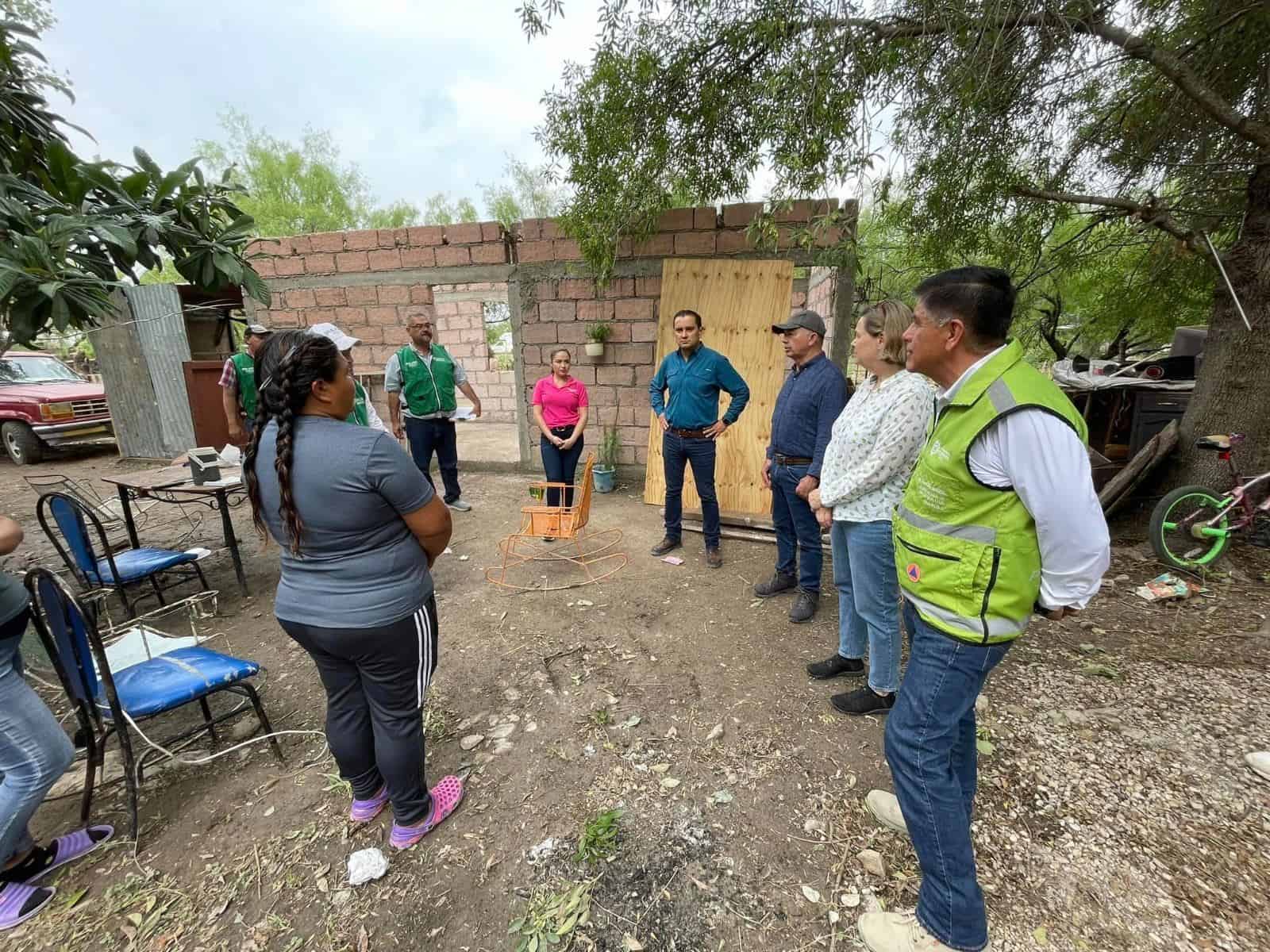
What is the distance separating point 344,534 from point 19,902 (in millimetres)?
1655

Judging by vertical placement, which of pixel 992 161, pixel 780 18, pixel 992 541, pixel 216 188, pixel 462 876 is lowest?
pixel 462 876

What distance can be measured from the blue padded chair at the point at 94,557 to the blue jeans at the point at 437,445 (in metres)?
2.03

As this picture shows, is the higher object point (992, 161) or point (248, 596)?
point (992, 161)

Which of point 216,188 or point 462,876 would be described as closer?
point 462,876

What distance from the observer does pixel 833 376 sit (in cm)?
301

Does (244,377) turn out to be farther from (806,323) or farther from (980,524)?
(980,524)

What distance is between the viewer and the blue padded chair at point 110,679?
1.74 m

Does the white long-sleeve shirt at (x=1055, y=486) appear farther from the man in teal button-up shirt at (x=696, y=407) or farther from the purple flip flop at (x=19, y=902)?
the purple flip flop at (x=19, y=902)

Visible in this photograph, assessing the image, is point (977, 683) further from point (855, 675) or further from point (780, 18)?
point (780, 18)

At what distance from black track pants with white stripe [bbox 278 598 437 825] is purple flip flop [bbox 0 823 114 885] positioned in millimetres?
936

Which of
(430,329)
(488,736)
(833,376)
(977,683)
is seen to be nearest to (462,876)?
(488,736)

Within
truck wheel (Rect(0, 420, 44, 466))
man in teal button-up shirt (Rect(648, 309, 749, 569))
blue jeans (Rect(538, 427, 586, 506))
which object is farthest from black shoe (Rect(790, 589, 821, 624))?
truck wheel (Rect(0, 420, 44, 466))

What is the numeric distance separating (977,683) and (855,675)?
150 centimetres

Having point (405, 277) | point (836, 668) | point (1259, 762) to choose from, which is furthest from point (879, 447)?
point (405, 277)
